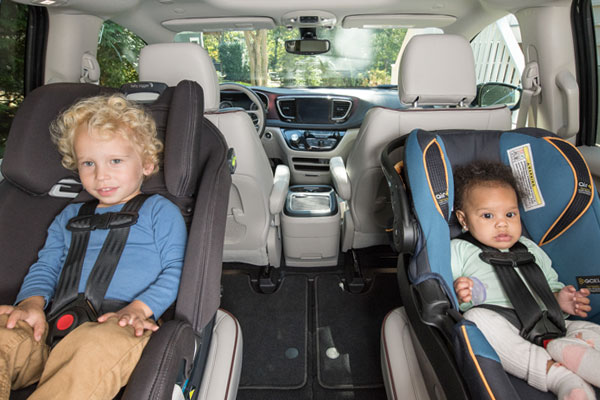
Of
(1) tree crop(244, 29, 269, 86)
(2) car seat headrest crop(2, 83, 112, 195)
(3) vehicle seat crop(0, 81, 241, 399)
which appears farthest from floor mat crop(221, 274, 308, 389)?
(1) tree crop(244, 29, 269, 86)

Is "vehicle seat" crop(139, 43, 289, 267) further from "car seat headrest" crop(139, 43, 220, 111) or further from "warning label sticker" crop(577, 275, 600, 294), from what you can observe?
"warning label sticker" crop(577, 275, 600, 294)

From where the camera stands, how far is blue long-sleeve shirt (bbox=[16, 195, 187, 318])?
118 cm

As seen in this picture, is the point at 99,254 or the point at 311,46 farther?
the point at 311,46

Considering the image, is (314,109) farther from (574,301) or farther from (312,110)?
(574,301)

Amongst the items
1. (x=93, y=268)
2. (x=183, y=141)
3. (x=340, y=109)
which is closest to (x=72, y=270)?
(x=93, y=268)

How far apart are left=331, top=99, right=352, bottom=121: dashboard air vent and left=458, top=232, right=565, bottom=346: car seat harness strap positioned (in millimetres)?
2195

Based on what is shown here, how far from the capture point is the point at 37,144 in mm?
1247

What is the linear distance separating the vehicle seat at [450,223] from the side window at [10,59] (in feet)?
8.06

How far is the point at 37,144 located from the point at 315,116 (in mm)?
2498

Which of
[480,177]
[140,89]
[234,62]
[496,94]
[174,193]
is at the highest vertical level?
[234,62]

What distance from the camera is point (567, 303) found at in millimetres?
1260

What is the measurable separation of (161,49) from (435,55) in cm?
152

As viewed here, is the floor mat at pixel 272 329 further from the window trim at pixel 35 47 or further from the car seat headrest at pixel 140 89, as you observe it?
the window trim at pixel 35 47

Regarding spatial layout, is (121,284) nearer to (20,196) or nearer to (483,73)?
(20,196)
